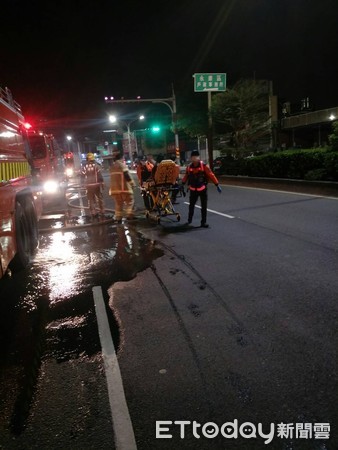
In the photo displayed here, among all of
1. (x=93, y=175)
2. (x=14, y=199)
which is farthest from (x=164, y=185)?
(x=14, y=199)

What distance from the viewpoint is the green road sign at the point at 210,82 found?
79.2 ft

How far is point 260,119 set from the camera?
22.9 m

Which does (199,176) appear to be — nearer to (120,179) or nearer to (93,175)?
(120,179)

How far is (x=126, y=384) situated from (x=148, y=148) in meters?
65.8

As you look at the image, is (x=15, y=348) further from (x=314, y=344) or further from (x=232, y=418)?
(x=314, y=344)

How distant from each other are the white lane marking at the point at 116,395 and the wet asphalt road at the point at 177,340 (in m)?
0.05

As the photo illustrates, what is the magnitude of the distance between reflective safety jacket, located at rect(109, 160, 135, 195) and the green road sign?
15.7m

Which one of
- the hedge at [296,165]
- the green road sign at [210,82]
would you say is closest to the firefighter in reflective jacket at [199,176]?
the hedge at [296,165]

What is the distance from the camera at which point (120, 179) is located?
10289 mm

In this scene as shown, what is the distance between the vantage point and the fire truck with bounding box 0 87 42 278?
496 centimetres

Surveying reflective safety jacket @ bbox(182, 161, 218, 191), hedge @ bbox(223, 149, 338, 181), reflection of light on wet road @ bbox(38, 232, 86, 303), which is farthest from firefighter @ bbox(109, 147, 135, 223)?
hedge @ bbox(223, 149, 338, 181)

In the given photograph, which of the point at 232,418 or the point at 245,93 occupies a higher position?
the point at 245,93

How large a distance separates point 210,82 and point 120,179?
16290 mm

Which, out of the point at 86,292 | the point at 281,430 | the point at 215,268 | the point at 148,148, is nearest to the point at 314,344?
the point at 281,430
